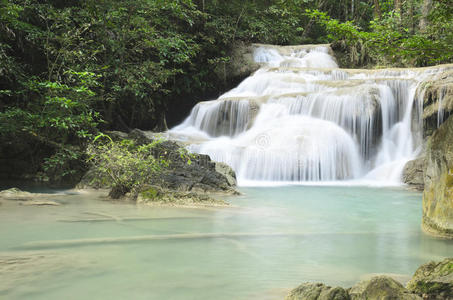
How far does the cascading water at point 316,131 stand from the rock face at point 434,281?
820cm

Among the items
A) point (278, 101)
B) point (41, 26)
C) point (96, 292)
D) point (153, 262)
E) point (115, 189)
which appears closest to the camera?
point (96, 292)

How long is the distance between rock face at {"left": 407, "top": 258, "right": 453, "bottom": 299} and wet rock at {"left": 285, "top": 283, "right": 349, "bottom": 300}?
49cm

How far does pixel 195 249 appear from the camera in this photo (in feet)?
12.0

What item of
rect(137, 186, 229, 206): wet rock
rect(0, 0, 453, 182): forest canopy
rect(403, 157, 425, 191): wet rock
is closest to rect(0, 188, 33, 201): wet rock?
rect(0, 0, 453, 182): forest canopy

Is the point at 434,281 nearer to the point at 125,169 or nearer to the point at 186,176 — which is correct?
the point at 125,169

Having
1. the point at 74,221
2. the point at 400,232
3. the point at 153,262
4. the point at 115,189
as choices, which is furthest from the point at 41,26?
the point at 400,232

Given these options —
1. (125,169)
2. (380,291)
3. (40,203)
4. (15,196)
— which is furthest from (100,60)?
(380,291)

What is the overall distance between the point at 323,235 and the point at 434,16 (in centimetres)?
295

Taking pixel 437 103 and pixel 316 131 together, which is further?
pixel 316 131

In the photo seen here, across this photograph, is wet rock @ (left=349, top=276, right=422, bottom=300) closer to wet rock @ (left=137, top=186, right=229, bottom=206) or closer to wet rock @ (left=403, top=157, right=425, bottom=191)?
wet rock @ (left=137, top=186, right=229, bottom=206)

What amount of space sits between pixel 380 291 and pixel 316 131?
10.5 m

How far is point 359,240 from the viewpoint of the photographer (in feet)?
14.1

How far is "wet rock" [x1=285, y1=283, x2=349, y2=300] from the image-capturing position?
2.08m

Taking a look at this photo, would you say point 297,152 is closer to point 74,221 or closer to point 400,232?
point 400,232
